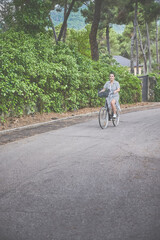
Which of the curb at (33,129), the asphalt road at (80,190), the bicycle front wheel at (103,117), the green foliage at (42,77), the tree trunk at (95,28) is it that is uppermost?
the tree trunk at (95,28)

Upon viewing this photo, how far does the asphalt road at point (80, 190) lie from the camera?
3.29 meters

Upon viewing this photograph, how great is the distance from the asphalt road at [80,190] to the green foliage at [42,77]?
354 centimetres

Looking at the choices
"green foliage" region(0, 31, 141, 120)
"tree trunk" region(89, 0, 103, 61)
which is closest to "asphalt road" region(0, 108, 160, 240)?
"green foliage" region(0, 31, 141, 120)

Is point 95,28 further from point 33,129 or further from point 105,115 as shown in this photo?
point 33,129

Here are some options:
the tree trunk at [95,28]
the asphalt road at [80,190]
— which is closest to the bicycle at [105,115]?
the asphalt road at [80,190]

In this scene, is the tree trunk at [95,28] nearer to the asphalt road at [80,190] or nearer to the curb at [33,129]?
the curb at [33,129]

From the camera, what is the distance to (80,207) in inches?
152

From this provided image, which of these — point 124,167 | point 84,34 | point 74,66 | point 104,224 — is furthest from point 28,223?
point 84,34

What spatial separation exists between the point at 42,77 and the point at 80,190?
348 inches

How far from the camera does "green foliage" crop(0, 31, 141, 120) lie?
11.0 m

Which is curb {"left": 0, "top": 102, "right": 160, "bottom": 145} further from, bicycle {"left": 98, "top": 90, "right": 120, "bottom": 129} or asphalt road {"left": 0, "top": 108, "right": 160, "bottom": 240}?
bicycle {"left": 98, "top": 90, "right": 120, "bottom": 129}

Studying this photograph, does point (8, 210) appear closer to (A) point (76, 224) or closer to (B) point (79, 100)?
(A) point (76, 224)

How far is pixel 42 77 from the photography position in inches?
502

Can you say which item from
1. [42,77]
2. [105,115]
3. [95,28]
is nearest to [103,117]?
[105,115]
